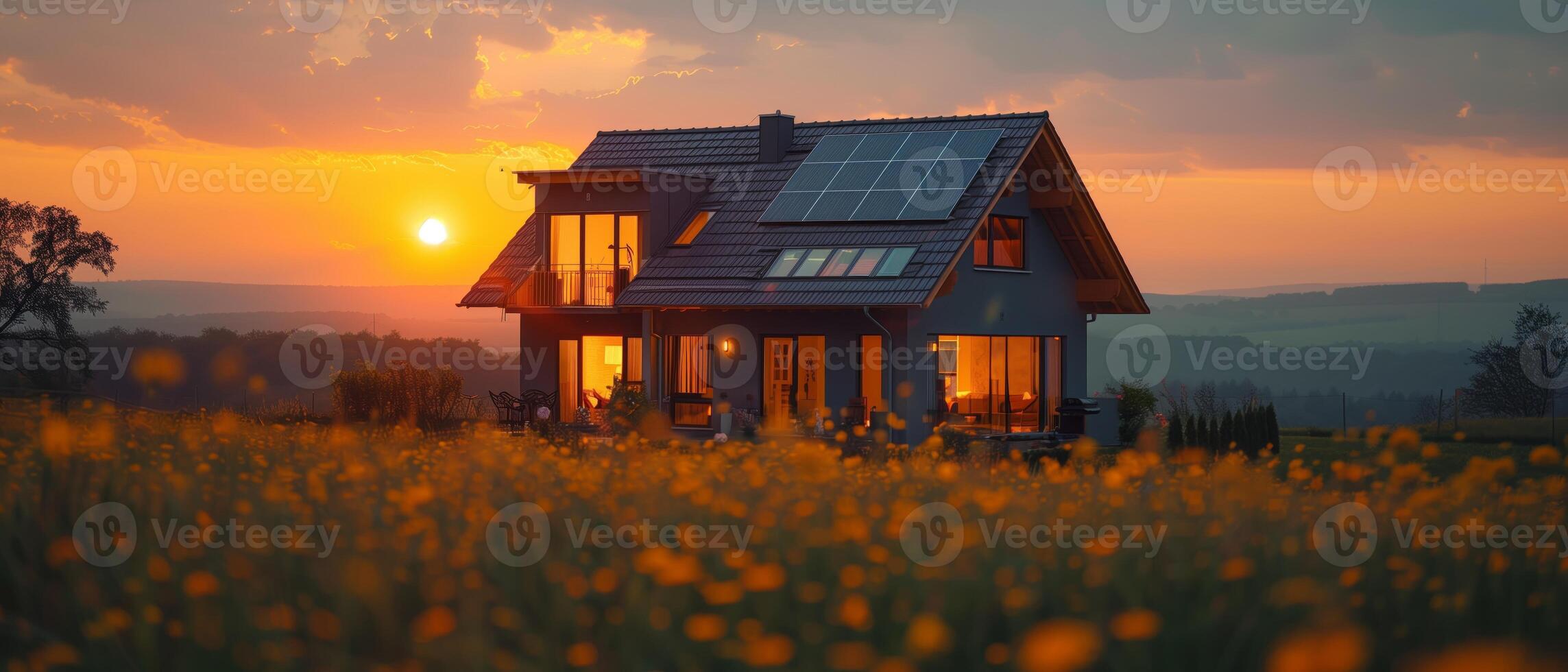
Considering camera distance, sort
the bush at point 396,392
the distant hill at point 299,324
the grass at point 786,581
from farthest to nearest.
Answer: the distant hill at point 299,324 → the bush at point 396,392 → the grass at point 786,581

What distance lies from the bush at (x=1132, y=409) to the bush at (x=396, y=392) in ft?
42.5

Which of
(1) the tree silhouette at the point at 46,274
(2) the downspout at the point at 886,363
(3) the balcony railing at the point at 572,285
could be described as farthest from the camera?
(1) the tree silhouette at the point at 46,274

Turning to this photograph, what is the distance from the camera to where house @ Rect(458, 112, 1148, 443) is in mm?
23969

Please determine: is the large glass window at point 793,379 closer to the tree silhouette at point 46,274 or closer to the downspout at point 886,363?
the downspout at point 886,363

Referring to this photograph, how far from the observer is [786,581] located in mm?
6086

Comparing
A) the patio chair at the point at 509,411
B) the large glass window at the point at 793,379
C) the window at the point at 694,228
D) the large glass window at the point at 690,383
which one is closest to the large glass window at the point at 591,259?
the window at the point at 694,228

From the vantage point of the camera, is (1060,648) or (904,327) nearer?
(1060,648)

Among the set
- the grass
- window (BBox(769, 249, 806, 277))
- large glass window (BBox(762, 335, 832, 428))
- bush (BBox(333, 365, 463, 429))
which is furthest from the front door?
the grass

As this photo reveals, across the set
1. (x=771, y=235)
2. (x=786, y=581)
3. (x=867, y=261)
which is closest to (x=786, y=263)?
(x=771, y=235)

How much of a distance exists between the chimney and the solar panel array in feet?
3.16

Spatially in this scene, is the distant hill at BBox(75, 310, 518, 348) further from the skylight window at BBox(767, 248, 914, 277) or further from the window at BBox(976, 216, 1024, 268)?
the window at BBox(976, 216, 1024, 268)

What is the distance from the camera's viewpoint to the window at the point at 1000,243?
25641mm

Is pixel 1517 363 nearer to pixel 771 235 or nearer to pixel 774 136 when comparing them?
pixel 774 136

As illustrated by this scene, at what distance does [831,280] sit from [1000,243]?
13.6 ft
